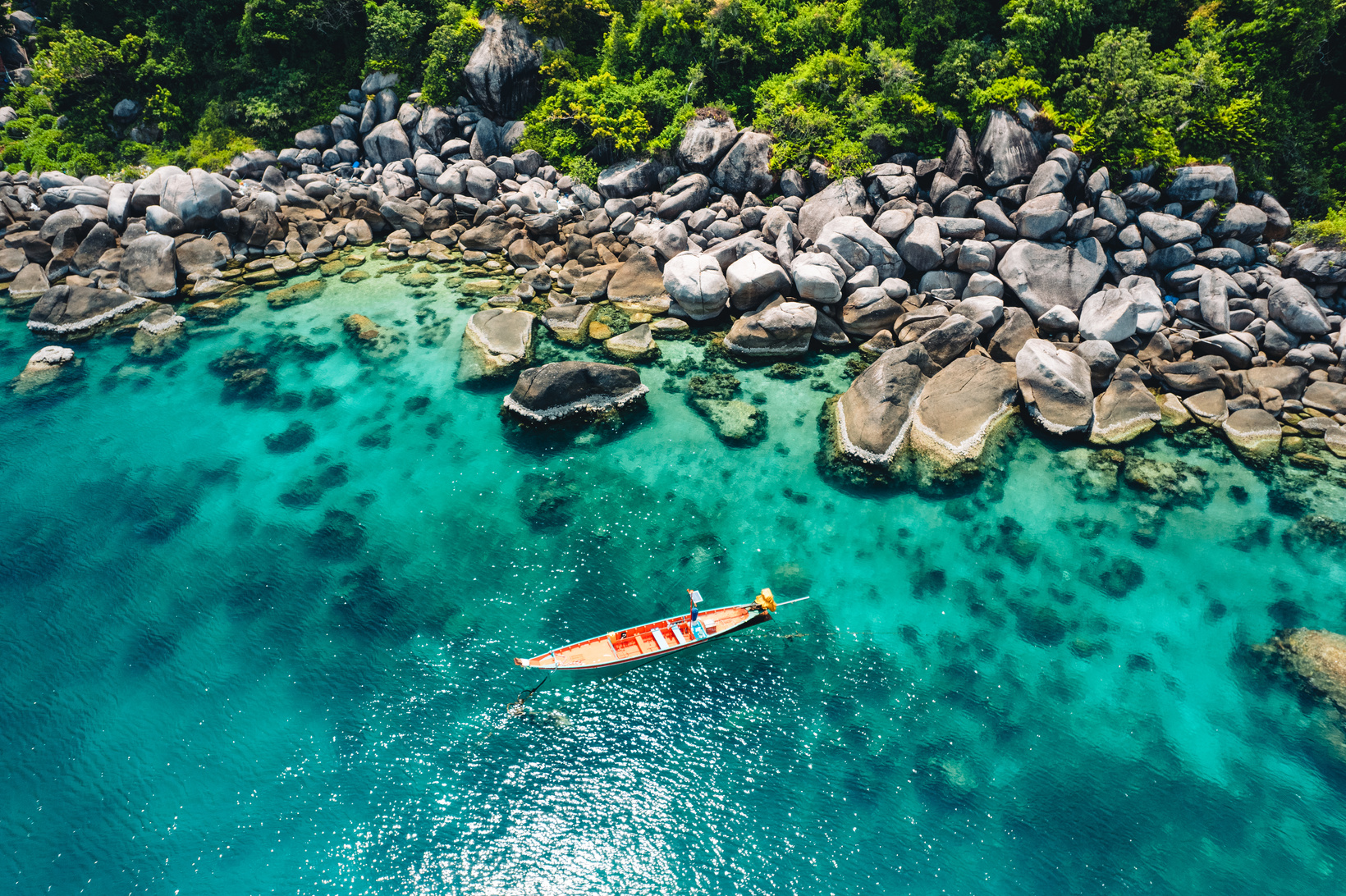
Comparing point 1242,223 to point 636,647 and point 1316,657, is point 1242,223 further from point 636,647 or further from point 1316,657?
point 636,647

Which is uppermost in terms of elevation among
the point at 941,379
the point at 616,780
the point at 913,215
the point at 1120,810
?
the point at 913,215

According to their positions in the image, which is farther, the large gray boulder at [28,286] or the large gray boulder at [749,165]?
the large gray boulder at [749,165]

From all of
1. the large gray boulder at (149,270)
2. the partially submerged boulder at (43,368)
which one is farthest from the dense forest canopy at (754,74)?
the partially submerged boulder at (43,368)

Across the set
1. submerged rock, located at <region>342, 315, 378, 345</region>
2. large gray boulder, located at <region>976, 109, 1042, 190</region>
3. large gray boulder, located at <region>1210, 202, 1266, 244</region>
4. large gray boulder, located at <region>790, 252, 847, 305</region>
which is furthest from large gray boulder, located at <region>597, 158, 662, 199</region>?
large gray boulder, located at <region>1210, 202, 1266, 244</region>

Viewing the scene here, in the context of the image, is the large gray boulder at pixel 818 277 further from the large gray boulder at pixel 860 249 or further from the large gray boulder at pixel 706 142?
the large gray boulder at pixel 706 142

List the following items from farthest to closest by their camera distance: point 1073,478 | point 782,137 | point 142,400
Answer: point 782,137, point 142,400, point 1073,478

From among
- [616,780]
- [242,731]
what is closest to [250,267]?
[242,731]

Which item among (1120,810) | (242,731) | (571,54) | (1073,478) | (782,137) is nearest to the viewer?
(1120,810)

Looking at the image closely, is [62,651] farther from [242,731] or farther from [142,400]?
[142,400]
